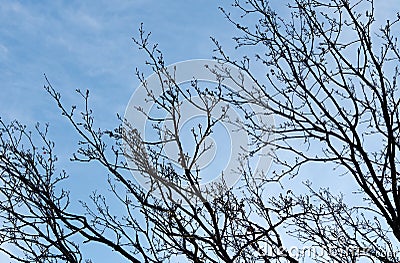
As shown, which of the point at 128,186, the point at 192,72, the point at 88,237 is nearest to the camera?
the point at 88,237

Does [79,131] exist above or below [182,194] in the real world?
above

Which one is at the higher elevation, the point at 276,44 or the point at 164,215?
the point at 276,44

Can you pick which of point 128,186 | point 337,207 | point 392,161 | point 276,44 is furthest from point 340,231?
point 128,186

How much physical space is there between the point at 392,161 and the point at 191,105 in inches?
58.7

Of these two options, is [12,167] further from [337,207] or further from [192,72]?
[337,207]

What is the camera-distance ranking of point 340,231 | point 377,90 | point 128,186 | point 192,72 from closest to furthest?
point 128,186
point 377,90
point 192,72
point 340,231

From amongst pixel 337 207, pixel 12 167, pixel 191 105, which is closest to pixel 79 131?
pixel 12 167

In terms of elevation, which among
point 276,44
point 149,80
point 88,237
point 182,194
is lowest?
point 88,237

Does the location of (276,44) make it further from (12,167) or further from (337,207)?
(12,167)

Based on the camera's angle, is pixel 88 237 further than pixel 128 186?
No

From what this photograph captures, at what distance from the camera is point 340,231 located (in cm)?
503

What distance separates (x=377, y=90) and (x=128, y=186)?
6.35 ft

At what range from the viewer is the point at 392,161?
386 centimetres

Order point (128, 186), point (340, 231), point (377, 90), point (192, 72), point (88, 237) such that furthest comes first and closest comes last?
point (340, 231) → point (192, 72) → point (377, 90) → point (128, 186) → point (88, 237)
